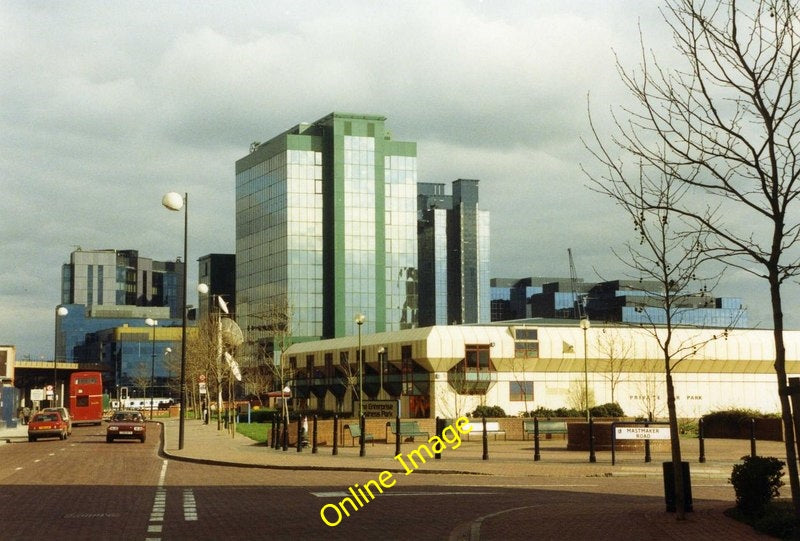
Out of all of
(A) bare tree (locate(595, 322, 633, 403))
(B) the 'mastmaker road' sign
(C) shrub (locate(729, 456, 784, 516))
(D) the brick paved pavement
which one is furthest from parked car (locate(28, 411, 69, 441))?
(C) shrub (locate(729, 456, 784, 516))

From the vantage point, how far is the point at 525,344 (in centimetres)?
7362

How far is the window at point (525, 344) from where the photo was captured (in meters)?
73.4

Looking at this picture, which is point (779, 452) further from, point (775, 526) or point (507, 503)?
point (775, 526)

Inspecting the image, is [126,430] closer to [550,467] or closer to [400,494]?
[550,467]

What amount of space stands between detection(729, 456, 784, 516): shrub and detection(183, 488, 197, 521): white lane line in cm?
846

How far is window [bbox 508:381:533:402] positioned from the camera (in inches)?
2931

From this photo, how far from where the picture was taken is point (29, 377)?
148125 mm

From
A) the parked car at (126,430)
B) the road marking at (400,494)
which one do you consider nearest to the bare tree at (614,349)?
the parked car at (126,430)

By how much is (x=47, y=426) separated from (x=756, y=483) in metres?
44.7

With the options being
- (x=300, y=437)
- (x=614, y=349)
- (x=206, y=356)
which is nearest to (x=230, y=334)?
(x=206, y=356)

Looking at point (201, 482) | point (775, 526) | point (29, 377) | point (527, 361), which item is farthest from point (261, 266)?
point (775, 526)

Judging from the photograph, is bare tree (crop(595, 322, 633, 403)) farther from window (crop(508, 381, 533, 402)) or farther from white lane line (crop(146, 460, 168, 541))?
white lane line (crop(146, 460, 168, 541))

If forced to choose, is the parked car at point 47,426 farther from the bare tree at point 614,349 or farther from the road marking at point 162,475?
the bare tree at point 614,349

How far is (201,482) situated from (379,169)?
389ft
